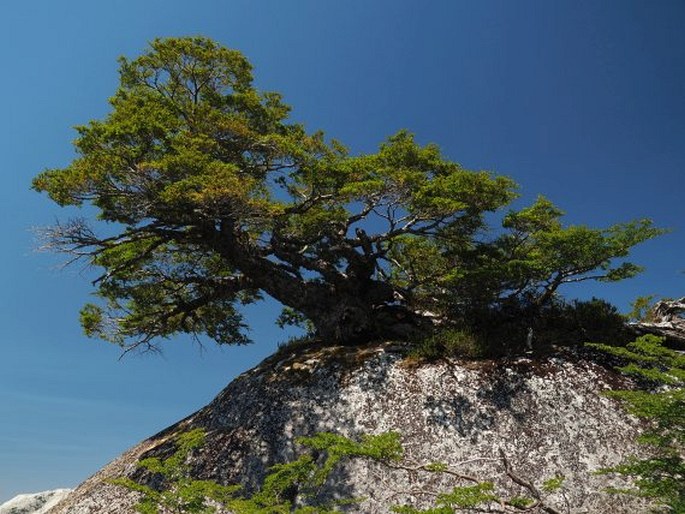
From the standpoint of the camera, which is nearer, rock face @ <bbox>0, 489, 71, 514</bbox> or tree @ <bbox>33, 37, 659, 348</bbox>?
tree @ <bbox>33, 37, 659, 348</bbox>

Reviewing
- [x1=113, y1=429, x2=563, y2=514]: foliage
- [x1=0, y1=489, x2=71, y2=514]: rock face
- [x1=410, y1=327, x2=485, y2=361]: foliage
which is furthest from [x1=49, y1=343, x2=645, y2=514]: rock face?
[x1=0, y1=489, x2=71, y2=514]: rock face

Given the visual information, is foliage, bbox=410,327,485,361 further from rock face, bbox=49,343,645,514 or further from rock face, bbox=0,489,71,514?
rock face, bbox=0,489,71,514

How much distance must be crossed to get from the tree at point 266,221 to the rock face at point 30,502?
867 centimetres

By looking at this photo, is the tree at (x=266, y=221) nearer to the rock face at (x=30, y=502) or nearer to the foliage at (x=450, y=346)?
the foliage at (x=450, y=346)

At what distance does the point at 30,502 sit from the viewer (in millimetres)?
19375

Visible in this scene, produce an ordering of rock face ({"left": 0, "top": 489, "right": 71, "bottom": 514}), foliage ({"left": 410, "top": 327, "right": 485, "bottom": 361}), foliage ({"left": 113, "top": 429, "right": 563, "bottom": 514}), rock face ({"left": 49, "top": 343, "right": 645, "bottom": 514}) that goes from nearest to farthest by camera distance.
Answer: foliage ({"left": 113, "top": 429, "right": 563, "bottom": 514}) < rock face ({"left": 49, "top": 343, "right": 645, "bottom": 514}) < foliage ({"left": 410, "top": 327, "right": 485, "bottom": 361}) < rock face ({"left": 0, "top": 489, "right": 71, "bottom": 514})

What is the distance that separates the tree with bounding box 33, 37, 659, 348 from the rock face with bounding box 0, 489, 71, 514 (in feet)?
28.4

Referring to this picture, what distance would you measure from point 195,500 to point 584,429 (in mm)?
7655

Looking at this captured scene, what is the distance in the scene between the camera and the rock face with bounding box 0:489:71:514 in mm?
18859

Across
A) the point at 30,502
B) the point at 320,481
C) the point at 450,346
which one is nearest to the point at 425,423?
the point at 450,346

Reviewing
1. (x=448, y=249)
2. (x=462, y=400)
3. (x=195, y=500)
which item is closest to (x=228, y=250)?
(x=448, y=249)

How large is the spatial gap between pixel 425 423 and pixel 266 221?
6.01m

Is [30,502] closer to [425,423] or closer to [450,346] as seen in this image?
[425,423]

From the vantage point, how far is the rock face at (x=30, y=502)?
1886cm
